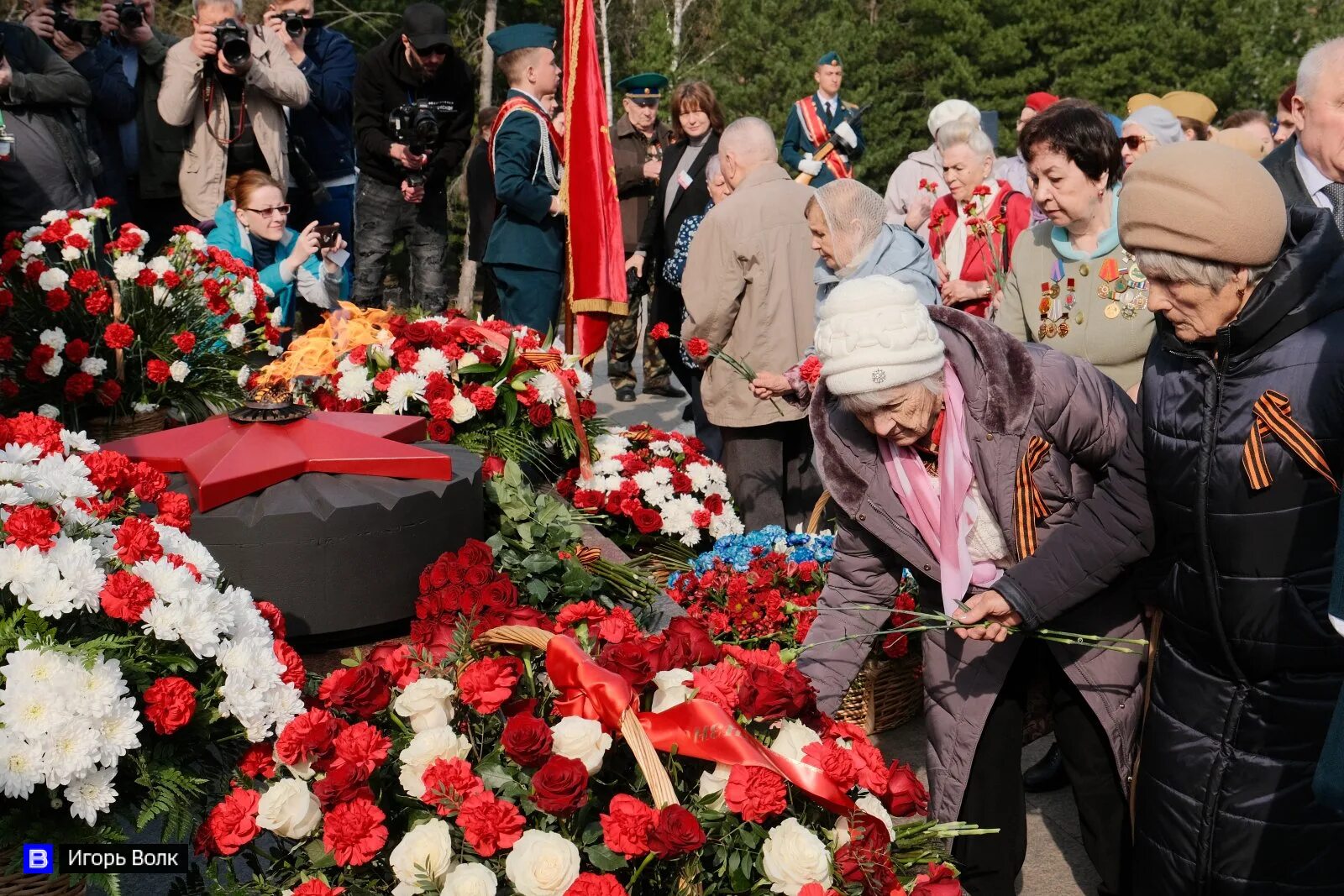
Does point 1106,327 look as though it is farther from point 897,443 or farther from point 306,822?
point 306,822

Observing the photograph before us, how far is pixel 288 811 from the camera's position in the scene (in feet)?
7.25

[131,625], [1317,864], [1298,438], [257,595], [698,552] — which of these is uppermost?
[1298,438]

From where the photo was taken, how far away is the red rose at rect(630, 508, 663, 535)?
539 centimetres

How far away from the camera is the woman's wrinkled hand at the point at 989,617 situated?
9.76 feet

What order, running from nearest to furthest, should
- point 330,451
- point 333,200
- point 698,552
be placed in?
point 330,451 < point 698,552 < point 333,200

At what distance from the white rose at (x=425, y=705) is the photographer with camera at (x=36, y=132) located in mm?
5214

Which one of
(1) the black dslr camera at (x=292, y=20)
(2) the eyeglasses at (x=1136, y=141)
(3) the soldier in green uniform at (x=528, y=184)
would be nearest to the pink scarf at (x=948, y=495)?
(3) the soldier in green uniform at (x=528, y=184)

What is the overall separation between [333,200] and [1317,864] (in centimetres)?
722

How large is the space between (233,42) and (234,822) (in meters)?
5.76

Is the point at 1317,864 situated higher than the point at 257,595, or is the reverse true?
the point at 257,595

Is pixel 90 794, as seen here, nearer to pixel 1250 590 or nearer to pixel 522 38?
pixel 1250 590

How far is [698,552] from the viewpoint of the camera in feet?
18.6

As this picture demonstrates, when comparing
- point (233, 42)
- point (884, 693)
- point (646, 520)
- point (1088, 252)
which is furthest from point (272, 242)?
point (1088, 252)

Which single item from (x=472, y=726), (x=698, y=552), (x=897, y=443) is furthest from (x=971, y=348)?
(x=698, y=552)
